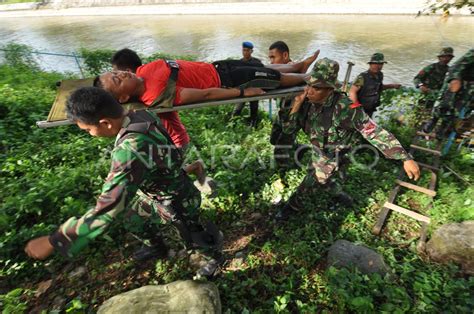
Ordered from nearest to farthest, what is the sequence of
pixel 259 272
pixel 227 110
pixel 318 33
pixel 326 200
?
pixel 259 272
pixel 326 200
pixel 227 110
pixel 318 33

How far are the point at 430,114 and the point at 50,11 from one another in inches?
2012

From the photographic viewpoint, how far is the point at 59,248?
5.28ft

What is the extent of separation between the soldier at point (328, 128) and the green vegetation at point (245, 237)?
1.55 ft

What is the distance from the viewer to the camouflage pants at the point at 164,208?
235 centimetres

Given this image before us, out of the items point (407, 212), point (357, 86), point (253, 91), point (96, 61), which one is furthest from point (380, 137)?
point (96, 61)

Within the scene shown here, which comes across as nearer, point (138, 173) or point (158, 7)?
point (138, 173)

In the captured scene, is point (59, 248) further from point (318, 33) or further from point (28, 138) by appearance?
point (318, 33)

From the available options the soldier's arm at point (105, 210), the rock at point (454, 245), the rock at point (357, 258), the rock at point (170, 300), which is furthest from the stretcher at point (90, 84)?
the rock at point (454, 245)

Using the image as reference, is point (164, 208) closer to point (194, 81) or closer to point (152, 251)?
point (152, 251)

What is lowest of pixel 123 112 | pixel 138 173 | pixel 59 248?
pixel 59 248

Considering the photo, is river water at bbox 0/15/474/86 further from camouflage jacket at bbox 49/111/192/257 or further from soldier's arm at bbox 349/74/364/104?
camouflage jacket at bbox 49/111/192/257

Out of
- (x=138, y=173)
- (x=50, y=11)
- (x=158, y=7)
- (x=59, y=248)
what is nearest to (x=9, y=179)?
(x=59, y=248)

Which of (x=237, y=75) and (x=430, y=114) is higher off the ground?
(x=237, y=75)

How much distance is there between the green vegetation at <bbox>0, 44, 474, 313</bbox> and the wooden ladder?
0.10 meters
